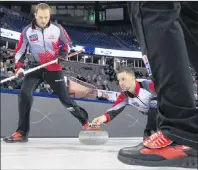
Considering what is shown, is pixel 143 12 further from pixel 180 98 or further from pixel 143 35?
pixel 180 98

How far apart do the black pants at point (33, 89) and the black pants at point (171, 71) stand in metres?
1.47

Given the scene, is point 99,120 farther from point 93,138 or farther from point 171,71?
point 171,71

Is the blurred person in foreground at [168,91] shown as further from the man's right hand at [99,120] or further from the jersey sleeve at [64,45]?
the jersey sleeve at [64,45]

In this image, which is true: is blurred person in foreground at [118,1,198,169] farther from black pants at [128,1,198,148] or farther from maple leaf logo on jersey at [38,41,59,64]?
maple leaf logo on jersey at [38,41,59,64]

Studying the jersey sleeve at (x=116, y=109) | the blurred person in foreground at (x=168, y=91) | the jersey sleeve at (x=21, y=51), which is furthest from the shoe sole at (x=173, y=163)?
the jersey sleeve at (x=21, y=51)

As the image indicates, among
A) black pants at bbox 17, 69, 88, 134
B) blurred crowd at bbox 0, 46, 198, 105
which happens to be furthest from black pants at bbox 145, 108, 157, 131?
blurred crowd at bbox 0, 46, 198, 105

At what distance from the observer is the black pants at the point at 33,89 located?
198 cm

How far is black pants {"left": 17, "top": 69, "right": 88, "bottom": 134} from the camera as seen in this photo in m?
1.98

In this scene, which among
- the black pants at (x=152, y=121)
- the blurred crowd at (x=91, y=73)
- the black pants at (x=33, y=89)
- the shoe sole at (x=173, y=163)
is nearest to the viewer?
the shoe sole at (x=173, y=163)

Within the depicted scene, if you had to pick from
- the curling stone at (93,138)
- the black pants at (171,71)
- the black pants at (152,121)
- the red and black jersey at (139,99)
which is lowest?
the curling stone at (93,138)

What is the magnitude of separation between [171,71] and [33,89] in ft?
5.21

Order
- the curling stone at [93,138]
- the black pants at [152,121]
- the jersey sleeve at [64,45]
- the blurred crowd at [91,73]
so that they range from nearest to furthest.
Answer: the curling stone at [93,138]
the black pants at [152,121]
the jersey sleeve at [64,45]
the blurred crowd at [91,73]

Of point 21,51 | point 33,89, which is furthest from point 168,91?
point 21,51

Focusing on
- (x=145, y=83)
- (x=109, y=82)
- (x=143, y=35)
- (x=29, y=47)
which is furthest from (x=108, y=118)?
(x=109, y=82)
